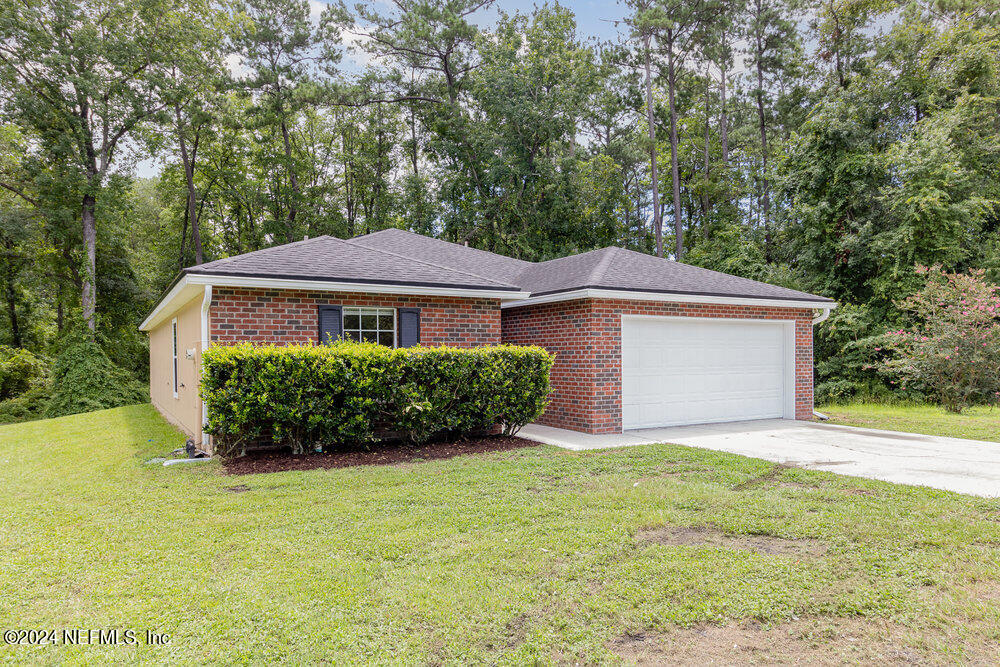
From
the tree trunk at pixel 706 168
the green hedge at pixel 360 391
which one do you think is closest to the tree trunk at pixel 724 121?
the tree trunk at pixel 706 168

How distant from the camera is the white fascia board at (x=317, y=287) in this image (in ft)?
24.9

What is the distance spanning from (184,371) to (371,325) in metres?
3.90

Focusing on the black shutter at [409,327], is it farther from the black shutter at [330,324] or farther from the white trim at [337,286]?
the black shutter at [330,324]

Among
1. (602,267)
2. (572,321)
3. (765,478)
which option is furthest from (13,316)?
(765,478)

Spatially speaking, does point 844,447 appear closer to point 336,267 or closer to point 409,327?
point 409,327

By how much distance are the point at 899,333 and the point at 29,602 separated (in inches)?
669

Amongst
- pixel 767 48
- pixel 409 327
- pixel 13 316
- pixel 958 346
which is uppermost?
pixel 767 48

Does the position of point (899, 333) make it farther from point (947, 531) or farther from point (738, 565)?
point (738, 565)

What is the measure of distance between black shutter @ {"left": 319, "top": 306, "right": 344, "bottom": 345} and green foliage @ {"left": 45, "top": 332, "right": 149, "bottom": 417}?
48.5 ft

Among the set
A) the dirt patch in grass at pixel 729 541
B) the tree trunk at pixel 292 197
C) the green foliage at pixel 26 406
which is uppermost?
the tree trunk at pixel 292 197

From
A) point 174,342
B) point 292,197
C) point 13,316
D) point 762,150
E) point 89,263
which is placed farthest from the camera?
point 292,197

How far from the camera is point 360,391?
746 cm

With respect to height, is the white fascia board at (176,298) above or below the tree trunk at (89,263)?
below

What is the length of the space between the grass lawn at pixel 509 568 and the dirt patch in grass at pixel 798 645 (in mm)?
12
